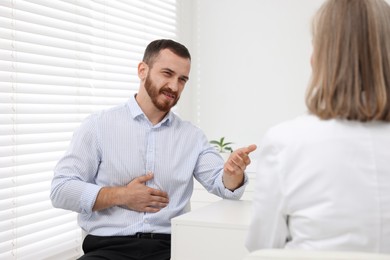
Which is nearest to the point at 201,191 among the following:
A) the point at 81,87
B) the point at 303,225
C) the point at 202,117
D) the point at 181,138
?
the point at 202,117

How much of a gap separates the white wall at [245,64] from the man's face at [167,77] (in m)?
1.80

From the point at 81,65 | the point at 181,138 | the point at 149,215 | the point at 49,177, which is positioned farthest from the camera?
the point at 81,65

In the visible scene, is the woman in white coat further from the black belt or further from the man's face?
the man's face

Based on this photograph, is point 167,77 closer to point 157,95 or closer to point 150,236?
point 157,95

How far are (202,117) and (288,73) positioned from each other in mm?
764

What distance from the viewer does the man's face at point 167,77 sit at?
2.23 m

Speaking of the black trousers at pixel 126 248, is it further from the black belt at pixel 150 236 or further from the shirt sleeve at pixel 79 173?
the shirt sleeve at pixel 79 173

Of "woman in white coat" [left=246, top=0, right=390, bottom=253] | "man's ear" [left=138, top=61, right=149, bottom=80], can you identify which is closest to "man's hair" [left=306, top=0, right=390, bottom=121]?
"woman in white coat" [left=246, top=0, right=390, bottom=253]

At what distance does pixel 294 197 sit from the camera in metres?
1.08

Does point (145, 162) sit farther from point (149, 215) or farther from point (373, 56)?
point (373, 56)

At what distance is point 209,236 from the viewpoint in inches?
64.8

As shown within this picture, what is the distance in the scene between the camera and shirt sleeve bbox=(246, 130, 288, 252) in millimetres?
1100

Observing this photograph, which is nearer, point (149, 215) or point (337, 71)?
point (337, 71)

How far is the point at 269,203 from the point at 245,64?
3031mm
